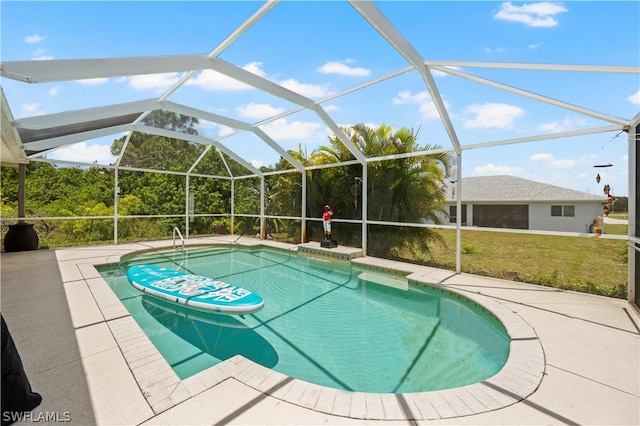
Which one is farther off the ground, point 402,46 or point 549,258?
point 402,46

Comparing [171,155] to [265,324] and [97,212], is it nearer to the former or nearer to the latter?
[97,212]

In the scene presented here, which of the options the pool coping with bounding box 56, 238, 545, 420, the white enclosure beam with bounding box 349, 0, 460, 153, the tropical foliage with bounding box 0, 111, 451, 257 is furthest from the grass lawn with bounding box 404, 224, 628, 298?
the pool coping with bounding box 56, 238, 545, 420

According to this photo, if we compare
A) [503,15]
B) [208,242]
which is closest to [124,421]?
[503,15]

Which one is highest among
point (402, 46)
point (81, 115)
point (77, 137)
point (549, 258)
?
point (402, 46)

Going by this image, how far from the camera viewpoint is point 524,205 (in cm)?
585

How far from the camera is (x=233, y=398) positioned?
7.31 ft

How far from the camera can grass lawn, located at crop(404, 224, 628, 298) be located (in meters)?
4.97

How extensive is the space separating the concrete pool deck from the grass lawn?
3.79 feet

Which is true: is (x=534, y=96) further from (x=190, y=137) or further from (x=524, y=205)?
(x=190, y=137)

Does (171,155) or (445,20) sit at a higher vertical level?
(445,20)

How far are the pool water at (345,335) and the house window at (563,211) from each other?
287 centimetres

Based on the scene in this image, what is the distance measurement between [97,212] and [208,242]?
459cm

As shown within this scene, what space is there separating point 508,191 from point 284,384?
6.19 metres

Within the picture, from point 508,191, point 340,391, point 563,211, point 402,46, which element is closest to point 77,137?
point 402,46
